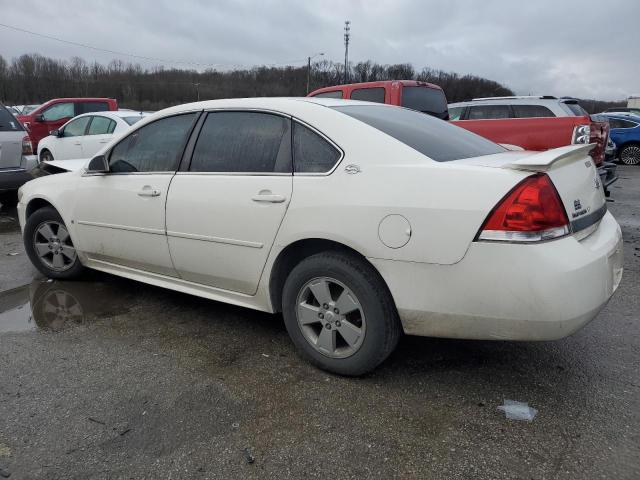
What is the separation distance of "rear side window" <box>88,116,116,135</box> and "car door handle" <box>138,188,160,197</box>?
7226mm

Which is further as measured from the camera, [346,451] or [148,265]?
[148,265]

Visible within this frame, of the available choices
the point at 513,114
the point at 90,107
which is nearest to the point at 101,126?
the point at 90,107

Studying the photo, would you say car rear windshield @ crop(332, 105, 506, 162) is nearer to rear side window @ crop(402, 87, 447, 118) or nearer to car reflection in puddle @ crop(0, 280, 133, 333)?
car reflection in puddle @ crop(0, 280, 133, 333)

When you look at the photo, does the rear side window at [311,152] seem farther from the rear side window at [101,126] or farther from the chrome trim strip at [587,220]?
the rear side window at [101,126]

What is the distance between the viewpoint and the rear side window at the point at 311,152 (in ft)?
9.25

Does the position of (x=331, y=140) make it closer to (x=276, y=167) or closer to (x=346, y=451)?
(x=276, y=167)

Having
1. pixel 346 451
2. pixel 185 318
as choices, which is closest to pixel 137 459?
pixel 346 451

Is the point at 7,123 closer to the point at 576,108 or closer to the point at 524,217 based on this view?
the point at 524,217

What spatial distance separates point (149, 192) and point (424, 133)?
1902mm

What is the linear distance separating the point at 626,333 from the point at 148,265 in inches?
132

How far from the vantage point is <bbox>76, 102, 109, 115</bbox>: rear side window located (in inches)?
535

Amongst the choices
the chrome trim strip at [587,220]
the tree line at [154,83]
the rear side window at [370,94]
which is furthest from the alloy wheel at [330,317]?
the tree line at [154,83]

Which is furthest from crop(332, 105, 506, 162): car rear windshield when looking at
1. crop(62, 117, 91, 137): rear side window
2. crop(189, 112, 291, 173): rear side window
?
crop(62, 117, 91, 137): rear side window

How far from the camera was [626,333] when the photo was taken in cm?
345
